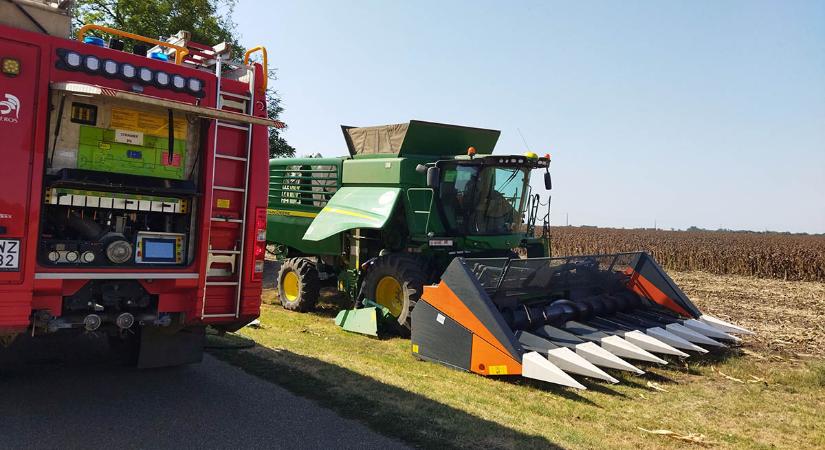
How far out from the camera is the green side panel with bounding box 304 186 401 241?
360 inches

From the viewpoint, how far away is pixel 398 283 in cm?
874

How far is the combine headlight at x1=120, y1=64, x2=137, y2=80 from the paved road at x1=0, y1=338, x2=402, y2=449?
8.03 ft

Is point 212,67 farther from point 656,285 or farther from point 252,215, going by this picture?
point 656,285

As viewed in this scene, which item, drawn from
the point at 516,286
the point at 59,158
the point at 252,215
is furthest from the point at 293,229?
the point at 59,158

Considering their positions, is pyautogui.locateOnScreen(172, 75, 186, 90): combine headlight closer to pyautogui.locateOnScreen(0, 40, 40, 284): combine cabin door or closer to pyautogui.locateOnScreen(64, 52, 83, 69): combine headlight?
pyautogui.locateOnScreen(64, 52, 83, 69): combine headlight

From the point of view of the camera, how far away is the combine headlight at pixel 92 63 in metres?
4.15

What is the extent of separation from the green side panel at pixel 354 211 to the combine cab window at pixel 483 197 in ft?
2.79

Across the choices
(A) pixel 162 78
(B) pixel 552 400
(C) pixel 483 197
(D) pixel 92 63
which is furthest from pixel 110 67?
(C) pixel 483 197

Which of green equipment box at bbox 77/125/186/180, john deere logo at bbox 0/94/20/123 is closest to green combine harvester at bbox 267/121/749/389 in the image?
green equipment box at bbox 77/125/186/180

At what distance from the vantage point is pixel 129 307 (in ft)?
14.9

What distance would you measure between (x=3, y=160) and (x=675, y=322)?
7295 mm

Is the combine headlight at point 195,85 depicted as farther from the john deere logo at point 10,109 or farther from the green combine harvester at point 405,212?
the green combine harvester at point 405,212

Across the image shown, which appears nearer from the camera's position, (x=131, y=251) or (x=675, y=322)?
(x=131, y=251)

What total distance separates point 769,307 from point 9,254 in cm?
1302
